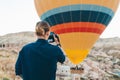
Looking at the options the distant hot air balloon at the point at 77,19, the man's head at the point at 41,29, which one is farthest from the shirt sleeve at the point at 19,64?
the distant hot air balloon at the point at 77,19

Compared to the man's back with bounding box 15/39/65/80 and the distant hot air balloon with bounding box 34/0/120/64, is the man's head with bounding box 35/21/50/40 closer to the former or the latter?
the man's back with bounding box 15/39/65/80

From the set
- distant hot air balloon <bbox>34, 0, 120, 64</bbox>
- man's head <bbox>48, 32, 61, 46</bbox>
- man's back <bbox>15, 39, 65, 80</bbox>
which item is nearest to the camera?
man's back <bbox>15, 39, 65, 80</bbox>

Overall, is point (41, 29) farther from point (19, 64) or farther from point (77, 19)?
point (77, 19)

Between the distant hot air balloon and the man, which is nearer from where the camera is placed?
the man

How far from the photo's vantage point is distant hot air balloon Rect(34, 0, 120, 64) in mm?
15117

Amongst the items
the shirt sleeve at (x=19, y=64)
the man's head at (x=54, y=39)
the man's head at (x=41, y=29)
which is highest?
the man's head at (x=41, y=29)

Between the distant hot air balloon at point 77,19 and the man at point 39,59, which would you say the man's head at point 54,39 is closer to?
the man at point 39,59

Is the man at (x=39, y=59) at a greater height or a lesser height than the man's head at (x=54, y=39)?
lesser

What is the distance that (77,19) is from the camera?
15.3 meters

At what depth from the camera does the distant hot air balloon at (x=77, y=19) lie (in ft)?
49.6

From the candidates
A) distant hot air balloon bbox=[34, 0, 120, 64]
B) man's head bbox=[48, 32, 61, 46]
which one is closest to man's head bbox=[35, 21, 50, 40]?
man's head bbox=[48, 32, 61, 46]

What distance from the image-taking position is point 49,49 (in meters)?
3.30

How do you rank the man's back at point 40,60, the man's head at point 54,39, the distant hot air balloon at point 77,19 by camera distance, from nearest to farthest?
the man's back at point 40,60
the man's head at point 54,39
the distant hot air balloon at point 77,19

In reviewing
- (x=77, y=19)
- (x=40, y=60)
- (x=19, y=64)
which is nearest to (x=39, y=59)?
(x=40, y=60)
